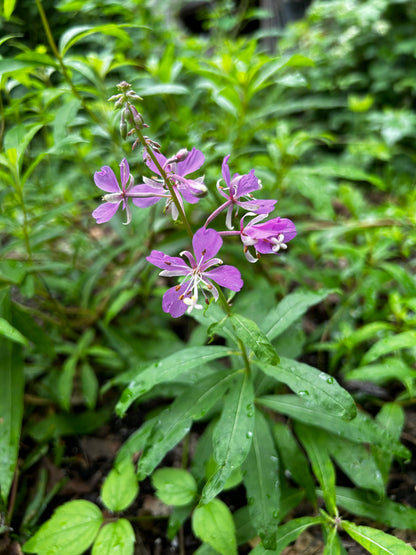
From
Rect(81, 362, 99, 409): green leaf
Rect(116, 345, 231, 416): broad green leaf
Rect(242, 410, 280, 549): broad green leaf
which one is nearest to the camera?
Rect(242, 410, 280, 549): broad green leaf

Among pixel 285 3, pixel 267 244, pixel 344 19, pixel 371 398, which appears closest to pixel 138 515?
pixel 371 398

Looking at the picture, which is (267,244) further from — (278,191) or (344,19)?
(344,19)

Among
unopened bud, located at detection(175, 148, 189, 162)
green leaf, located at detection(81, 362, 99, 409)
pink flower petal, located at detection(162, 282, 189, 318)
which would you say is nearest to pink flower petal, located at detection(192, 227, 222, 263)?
pink flower petal, located at detection(162, 282, 189, 318)

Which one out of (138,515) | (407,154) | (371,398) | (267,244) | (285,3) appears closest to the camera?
(267,244)

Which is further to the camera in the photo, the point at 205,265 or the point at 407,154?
the point at 407,154

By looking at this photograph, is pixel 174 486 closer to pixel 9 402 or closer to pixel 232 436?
pixel 232 436

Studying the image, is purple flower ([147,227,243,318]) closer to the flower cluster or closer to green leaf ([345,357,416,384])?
the flower cluster

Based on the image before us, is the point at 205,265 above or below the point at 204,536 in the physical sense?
above

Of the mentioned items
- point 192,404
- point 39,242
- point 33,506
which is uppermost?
point 39,242

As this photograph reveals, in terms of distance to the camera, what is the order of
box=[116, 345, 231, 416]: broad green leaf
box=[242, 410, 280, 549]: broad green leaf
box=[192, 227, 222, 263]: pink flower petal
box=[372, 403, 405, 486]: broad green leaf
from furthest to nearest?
box=[372, 403, 405, 486]: broad green leaf, box=[116, 345, 231, 416]: broad green leaf, box=[242, 410, 280, 549]: broad green leaf, box=[192, 227, 222, 263]: pink flower petal
